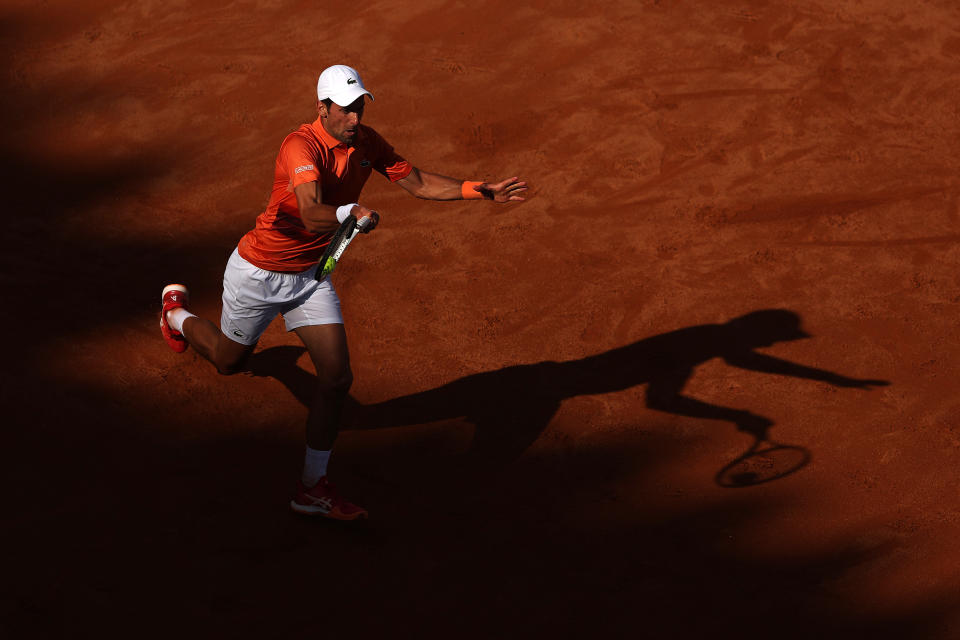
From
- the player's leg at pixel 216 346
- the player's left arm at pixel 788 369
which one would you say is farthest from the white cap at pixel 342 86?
the player's left arm at pixel 788 369

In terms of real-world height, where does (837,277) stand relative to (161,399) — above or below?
above

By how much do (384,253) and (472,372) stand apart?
1.75m

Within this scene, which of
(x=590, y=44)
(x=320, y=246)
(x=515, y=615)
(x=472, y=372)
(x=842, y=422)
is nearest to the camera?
(x=515, y=615)

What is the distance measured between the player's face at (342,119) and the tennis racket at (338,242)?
67 cm

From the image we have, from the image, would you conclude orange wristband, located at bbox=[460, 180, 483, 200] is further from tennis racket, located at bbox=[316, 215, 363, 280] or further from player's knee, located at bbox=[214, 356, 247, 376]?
player's knee, located at bbox=[214, 356, 247, 376]

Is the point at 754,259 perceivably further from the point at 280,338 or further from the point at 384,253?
the point at 280,338

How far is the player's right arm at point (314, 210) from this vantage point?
532 centimetres

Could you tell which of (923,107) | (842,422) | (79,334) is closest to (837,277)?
(842,422)

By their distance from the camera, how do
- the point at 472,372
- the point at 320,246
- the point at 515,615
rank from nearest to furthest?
the point at 515,615 → the point at 320,246 → the point at 472,372

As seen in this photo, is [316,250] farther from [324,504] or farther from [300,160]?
[324,504]

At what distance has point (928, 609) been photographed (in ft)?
18.2

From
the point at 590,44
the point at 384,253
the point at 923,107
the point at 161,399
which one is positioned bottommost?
the point at 161,399

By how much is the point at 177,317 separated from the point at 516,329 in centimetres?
255

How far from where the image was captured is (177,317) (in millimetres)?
7016
